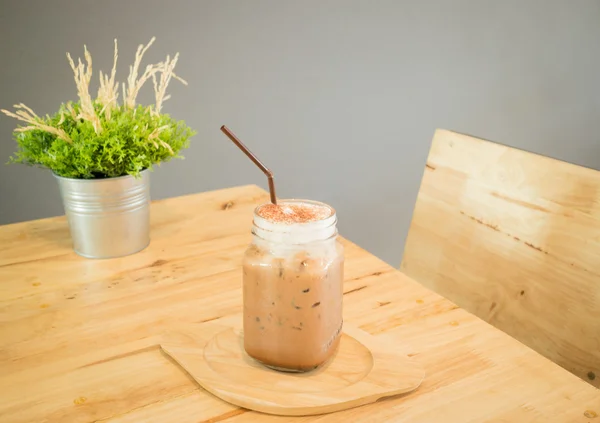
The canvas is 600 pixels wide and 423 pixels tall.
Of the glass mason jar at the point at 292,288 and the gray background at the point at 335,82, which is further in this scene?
the gray background at the point at 335,82

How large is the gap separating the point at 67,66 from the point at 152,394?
147 centimetres

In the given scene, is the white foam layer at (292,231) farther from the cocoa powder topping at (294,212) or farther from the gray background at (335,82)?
the gray background at (335,82)

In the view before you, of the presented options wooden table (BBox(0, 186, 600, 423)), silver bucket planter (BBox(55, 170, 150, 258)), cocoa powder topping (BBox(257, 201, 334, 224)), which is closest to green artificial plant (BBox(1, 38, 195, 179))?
silver bucket planter (BBox(55, 170, 150, 258))

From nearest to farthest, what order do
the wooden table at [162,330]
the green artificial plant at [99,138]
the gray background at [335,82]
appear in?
the wooden table at [162,330]
the green artificial plant at [99,138]
the gray background at [335,82]

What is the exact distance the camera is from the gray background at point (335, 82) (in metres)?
1.88

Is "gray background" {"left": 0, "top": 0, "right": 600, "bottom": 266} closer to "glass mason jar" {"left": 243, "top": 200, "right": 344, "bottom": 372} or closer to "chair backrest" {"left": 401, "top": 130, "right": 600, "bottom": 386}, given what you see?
"chair backrest" {"left": 401, "top": 130, "right": 600, "bottom": 386}

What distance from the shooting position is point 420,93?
103 inches

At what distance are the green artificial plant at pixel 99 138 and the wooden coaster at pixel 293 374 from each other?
0.34 metres

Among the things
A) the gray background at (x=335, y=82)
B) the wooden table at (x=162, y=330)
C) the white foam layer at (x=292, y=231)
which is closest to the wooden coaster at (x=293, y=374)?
the wooden table at (x=162, y=330)

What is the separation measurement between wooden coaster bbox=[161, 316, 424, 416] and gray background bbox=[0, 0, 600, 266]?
1.37m

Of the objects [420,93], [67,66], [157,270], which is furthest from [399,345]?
[420,93]

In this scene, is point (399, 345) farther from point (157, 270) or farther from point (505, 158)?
point (505, 158)

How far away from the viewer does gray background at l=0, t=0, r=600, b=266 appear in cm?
188

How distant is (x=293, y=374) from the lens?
28.4 inches
